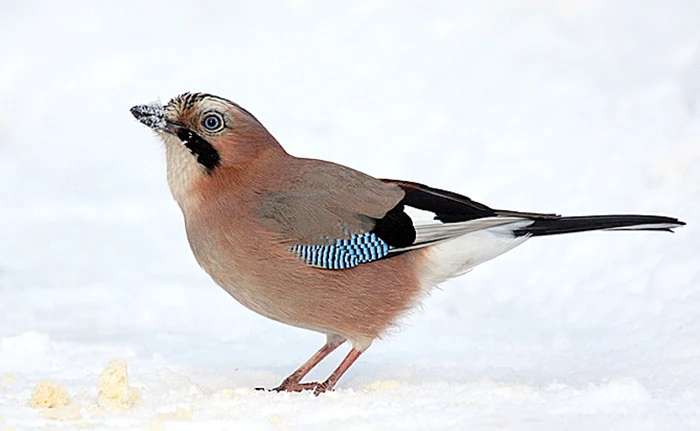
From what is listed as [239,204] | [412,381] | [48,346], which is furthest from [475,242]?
[48,346]

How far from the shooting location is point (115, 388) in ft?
14.0

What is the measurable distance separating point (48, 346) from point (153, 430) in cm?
181

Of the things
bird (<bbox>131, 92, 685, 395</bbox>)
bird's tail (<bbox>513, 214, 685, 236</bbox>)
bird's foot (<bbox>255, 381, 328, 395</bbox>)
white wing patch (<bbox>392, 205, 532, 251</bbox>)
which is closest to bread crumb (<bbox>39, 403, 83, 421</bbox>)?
bird (<bbox>131, 92, 685, 395</bbox>)

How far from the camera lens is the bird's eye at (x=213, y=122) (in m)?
4.64

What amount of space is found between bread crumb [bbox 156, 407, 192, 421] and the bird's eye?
1084 mm

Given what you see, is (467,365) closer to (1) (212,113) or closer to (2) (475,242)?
(2) (475,242)

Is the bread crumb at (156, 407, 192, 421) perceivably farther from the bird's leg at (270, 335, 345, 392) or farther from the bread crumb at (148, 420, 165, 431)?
the bird's leg at (270, 335, 345, 392)

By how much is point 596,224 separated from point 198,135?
1.45 m

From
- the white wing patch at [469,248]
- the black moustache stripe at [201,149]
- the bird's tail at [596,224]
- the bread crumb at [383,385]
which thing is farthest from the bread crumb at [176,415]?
the bird's tail at [596,224]

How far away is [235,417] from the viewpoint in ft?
13.2

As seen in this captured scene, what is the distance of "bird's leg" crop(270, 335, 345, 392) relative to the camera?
477 cm

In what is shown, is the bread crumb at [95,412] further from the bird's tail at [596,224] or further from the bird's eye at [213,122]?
the bird's tail at [596,224]

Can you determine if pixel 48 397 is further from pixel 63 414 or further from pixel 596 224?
pixel 596 224

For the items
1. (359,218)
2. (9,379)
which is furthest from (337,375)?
(9,379)
